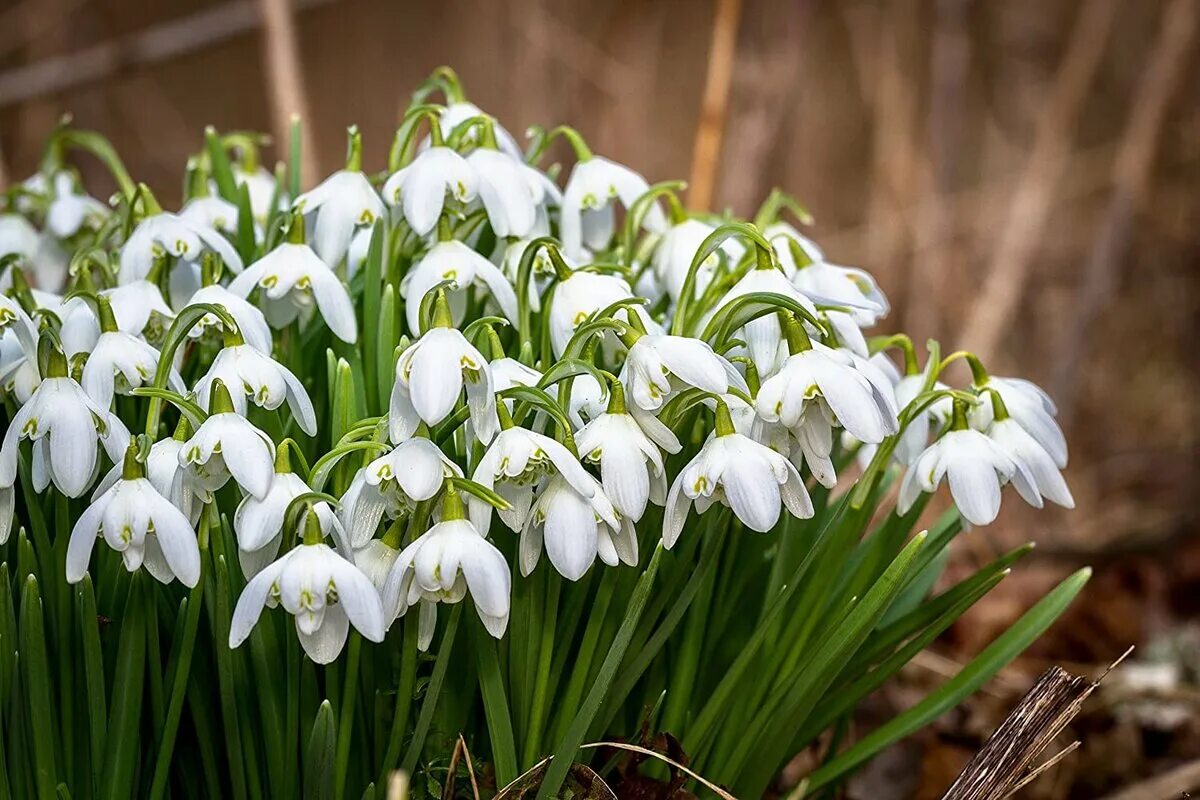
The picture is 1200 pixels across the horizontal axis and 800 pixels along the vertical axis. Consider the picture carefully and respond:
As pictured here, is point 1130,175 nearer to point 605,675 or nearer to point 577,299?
point 577,299

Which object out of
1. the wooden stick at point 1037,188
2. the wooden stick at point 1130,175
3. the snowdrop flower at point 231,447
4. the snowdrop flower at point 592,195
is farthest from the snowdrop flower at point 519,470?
the wooden stick at point 1130,175

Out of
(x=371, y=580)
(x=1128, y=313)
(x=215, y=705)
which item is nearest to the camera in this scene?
(x=371, y=580)

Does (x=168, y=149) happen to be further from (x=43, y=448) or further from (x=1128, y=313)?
(x=43, y=448)

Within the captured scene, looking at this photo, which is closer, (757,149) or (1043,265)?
(757,149)

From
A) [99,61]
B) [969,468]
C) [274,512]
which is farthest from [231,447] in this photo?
[99,61]

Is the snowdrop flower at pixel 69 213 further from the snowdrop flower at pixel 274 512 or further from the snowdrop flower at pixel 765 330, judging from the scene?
the snowdrop flower at pixel 765 330

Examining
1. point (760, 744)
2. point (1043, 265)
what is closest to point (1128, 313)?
point (1043, 265)

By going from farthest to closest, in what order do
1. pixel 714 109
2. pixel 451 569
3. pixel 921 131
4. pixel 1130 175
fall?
1. pixel 921 131
2. pixel 1130 175
3. pixel 714 109
4. pixel 451 569
